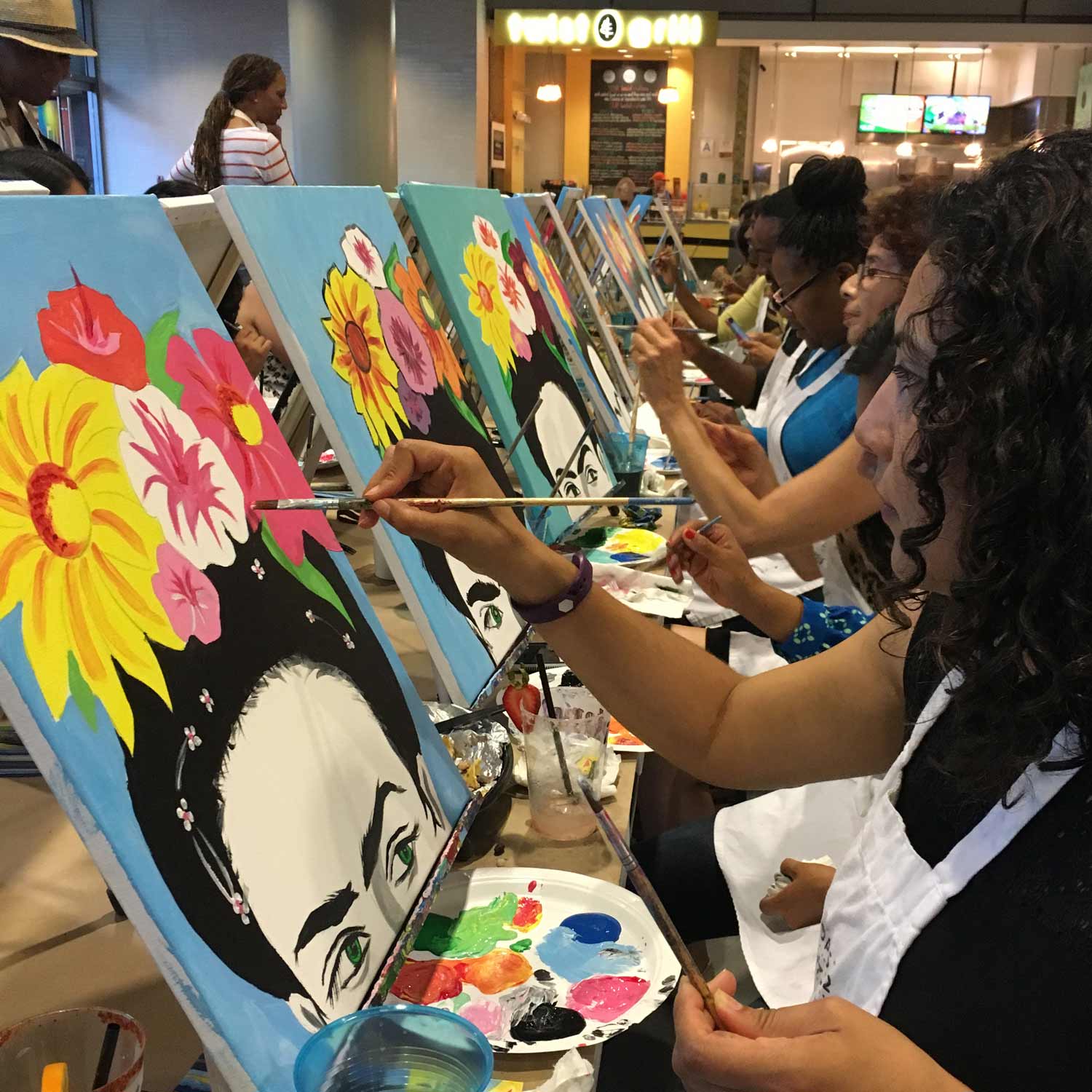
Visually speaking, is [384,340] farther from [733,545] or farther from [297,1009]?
[297,1009]

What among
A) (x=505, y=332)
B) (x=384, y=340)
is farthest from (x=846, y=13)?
(x=384, y=340)

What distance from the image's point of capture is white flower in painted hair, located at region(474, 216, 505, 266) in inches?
76.5

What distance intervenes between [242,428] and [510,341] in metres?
1.08

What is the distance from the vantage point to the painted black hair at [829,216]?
2428 millimetres

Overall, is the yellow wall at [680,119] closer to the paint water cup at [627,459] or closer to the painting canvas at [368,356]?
the paint water cup at [627,459]

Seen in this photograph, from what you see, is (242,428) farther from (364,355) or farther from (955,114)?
(955,114)

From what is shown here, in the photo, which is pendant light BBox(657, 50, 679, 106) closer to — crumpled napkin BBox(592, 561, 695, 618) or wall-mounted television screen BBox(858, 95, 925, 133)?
wall-mounted television screen BBox(858, 95, 925, 133)

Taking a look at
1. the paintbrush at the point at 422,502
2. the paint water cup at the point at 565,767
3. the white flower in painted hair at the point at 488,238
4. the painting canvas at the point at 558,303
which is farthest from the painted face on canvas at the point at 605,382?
the paintbrush at the point at 422,502

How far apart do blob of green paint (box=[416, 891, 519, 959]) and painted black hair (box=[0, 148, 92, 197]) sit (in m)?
1.46

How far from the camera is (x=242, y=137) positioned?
3.31 meters

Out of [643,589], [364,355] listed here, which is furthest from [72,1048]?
[643,589]

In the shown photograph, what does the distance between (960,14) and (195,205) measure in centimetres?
975

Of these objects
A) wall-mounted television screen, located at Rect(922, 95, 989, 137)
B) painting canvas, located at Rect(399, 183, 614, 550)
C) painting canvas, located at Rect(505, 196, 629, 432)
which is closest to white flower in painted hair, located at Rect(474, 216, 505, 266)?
painting canvas, located at Rect(399, 183, 614, 550)

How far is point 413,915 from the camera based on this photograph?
830 mm
